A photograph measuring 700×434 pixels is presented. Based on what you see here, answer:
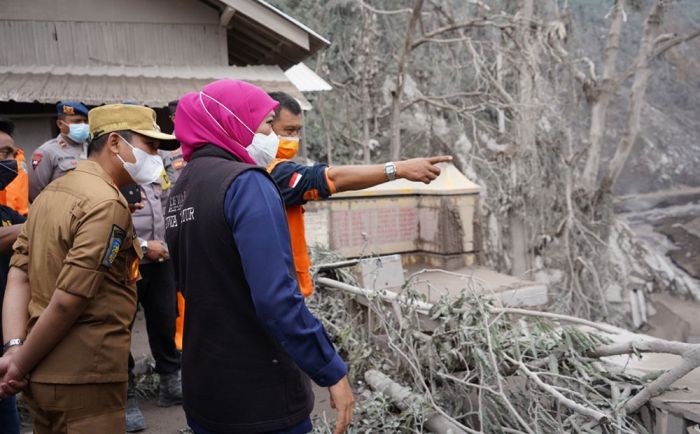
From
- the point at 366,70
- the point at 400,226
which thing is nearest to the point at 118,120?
the point at 400,226

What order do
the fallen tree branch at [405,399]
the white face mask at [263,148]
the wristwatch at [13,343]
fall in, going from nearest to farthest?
the wristwatch at [13,343] < the white face mask at [263,148] < the fallen tree branch at [405,399]

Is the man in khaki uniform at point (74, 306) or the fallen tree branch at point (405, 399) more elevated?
the man in khaki uniform at point (74, 306)

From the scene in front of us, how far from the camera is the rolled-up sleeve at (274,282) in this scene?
1.96 meters

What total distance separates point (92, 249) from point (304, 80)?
25.3 feet

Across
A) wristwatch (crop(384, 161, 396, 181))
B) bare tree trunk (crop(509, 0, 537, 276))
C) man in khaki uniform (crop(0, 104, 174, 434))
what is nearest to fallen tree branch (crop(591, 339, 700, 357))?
wristwatch (crop(384, 161, 396, 181))

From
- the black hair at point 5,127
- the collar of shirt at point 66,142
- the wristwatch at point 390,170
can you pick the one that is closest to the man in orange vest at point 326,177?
the wristwatch at point 390,170

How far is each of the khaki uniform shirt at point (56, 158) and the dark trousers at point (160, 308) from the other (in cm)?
90

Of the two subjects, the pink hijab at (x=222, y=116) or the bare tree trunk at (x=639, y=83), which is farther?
the bare tree trunk at (x=639, y=83)

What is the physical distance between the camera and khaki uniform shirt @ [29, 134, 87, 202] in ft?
13.8

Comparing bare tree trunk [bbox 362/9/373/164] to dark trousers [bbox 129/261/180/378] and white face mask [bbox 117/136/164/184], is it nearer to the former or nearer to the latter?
dark trousers [bbox 129/261/180/378]

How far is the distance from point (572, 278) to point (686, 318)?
19.9 feet

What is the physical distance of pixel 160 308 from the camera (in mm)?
4129

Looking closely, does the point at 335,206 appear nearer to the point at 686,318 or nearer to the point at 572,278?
the point at 572,278

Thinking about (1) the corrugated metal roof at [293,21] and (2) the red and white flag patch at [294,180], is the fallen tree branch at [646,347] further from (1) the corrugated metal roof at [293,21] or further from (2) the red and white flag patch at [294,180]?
(1) the corrugated metal roof at [293,21]
